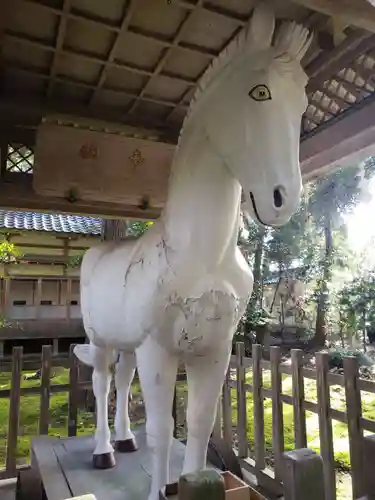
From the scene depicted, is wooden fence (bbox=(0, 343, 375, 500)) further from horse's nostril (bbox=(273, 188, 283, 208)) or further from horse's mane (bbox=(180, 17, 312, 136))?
horse's mane (bbox=(180, 17, 312, 136))

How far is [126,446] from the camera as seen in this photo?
284 centimetres

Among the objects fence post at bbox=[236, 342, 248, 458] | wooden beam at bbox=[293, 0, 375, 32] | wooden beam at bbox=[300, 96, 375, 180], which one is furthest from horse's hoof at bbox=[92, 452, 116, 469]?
wooden beam at bbox=[293, 0, 375, 32]

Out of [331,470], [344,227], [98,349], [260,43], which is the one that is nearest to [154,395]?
[98,349]

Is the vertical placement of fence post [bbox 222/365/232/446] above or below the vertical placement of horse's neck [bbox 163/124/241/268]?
below

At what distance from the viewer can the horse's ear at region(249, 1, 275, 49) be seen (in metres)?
1.58

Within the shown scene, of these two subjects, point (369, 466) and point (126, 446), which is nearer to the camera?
point (369, 466)

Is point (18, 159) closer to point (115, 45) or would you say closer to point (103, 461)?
point (115, 45)

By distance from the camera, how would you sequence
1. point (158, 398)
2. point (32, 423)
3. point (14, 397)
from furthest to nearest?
point (32, 423) → point (14, 397) → point (158, 398)

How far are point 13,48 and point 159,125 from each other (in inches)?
42.8

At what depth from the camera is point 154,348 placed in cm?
188

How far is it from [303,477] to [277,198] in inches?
34.7

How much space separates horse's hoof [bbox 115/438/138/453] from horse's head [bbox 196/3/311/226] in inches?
82.6

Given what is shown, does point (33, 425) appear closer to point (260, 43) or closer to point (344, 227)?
point (260, 43)

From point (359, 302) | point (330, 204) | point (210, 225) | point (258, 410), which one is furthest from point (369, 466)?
point (330, 204)
